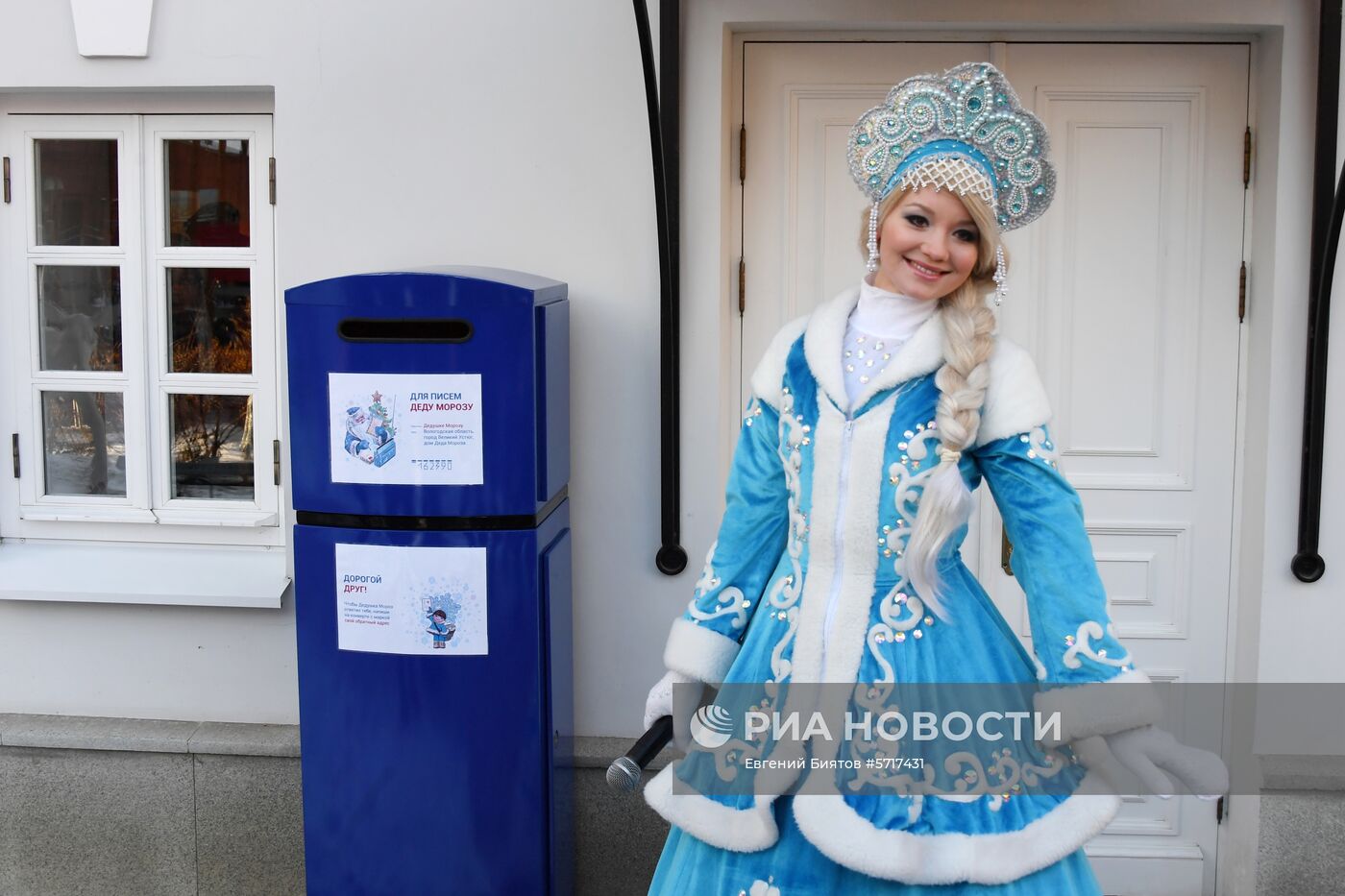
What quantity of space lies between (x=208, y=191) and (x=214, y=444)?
77 centimetres

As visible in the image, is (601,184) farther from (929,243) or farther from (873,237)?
(929,243)

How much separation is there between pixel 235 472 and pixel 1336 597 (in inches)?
127

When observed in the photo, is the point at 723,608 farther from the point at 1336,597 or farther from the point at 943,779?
the point at 1336,597

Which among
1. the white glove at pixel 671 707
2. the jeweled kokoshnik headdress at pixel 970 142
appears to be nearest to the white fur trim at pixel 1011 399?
the jeweled kokoshnik headdress at pixel 970 142

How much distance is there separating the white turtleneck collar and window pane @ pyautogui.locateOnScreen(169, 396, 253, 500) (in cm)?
238

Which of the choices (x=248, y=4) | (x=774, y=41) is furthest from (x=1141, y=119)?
(x=248, y=4)

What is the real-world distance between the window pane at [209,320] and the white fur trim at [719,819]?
7.63ft

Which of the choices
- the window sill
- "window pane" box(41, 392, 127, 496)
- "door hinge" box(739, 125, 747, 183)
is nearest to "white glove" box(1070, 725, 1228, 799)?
"door hinge" box(739, 125, 747, 183)

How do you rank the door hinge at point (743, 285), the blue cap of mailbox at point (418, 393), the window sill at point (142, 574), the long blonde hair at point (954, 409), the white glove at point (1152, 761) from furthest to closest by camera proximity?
the window sill at point (142, 574)
the door hinge at point (743, 285)
the blue cap of mailbox at point (418, 393)
the long blonde hair at point (954, 409)
the white glove at point (1152, 761)

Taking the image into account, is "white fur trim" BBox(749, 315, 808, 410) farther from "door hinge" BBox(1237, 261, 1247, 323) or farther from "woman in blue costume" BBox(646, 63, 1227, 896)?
"door hinge" BBox(1237, 261, 1247, 323)

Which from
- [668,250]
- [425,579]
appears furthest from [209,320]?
[668,250]

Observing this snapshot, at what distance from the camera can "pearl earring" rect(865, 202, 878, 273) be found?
246cm

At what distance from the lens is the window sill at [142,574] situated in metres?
4.04

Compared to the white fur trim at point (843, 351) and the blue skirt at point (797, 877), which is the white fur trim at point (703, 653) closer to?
the blue skirt at point (797, 877)
